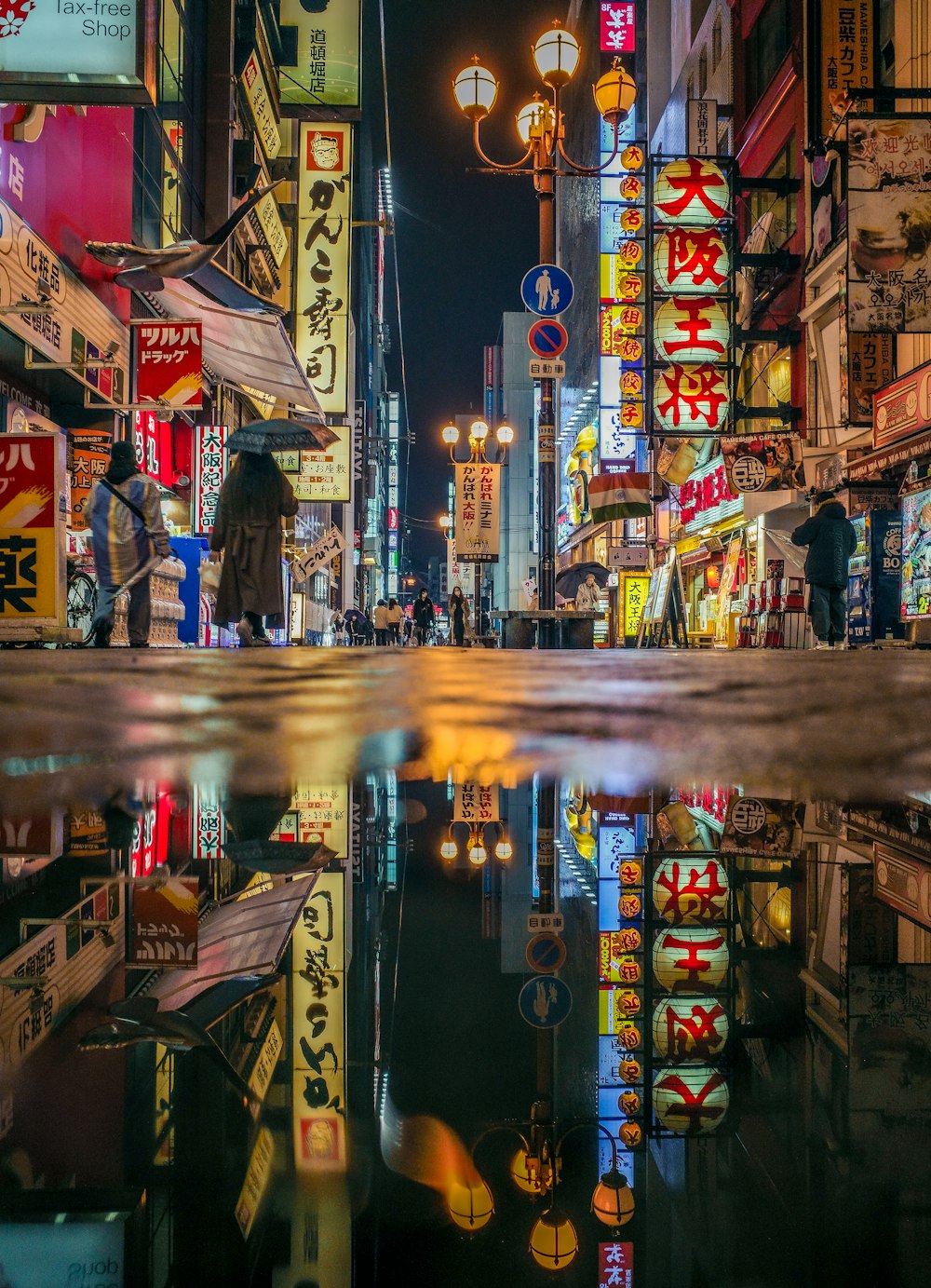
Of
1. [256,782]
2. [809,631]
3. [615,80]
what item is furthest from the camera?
[809,631]

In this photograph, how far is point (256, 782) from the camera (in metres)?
1.22

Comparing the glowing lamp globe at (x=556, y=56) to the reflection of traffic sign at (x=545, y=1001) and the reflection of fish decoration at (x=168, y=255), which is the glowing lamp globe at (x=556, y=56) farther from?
the reflection of traffic sign at (x=545, y=1001)

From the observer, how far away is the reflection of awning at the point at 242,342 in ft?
43.5

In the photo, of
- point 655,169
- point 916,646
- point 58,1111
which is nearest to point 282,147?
point 655,169

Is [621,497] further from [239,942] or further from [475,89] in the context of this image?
[239,942]

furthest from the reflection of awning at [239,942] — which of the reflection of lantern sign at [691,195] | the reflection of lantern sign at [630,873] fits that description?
the reflection of lantern sign at [691,195]

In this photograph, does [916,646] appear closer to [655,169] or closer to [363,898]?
[655,169]

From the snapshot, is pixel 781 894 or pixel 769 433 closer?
pixel 781 894

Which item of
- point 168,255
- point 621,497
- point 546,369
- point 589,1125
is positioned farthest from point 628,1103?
point 621,497

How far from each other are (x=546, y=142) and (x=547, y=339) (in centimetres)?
206

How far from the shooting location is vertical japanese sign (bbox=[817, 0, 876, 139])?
568 inches

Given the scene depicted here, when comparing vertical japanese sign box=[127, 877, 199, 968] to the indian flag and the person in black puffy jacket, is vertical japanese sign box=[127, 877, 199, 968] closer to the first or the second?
the person in black puffy jacket

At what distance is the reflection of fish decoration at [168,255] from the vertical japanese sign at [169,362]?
59cm

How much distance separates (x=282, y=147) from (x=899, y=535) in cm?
1607
